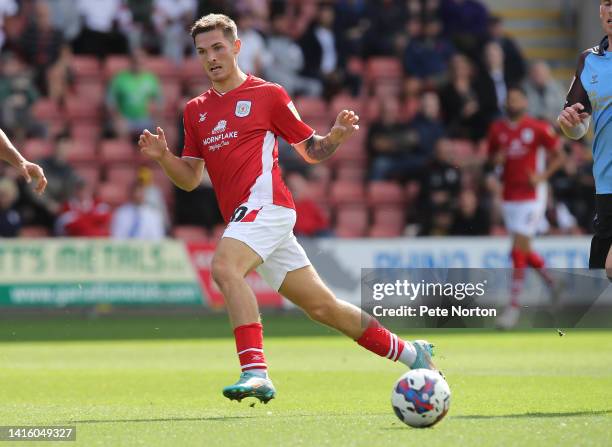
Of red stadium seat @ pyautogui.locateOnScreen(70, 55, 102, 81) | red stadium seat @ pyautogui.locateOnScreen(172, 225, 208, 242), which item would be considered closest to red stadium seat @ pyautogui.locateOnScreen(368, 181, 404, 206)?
red stadium seat @ pyautogui.locateOnScreen(172, 225, 208, 242)

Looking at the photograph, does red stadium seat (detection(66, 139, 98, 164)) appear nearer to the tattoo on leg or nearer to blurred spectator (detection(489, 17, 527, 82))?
blurred spectator (detection(489, 17, 527, 82))

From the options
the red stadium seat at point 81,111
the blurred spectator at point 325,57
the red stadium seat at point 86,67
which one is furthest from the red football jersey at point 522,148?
the red stadium seat at point 86,67

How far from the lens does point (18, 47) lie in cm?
2125

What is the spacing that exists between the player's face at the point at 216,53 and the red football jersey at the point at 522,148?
882cm

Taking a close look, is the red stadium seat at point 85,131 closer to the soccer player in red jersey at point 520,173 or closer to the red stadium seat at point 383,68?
the red stadium seat at point 383,68

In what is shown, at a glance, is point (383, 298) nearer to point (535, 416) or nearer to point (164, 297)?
point (535, 416)

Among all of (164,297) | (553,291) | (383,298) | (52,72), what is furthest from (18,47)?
(383,298)

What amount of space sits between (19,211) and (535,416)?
13.1 m

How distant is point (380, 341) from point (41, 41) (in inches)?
558

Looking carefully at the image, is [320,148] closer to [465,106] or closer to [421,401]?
[421,401]

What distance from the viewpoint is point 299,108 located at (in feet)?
71.6

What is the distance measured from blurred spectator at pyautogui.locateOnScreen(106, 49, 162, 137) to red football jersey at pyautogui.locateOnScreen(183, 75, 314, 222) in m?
12.4

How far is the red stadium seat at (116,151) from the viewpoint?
68.4 feet

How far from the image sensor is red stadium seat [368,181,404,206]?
2122 centimetres
